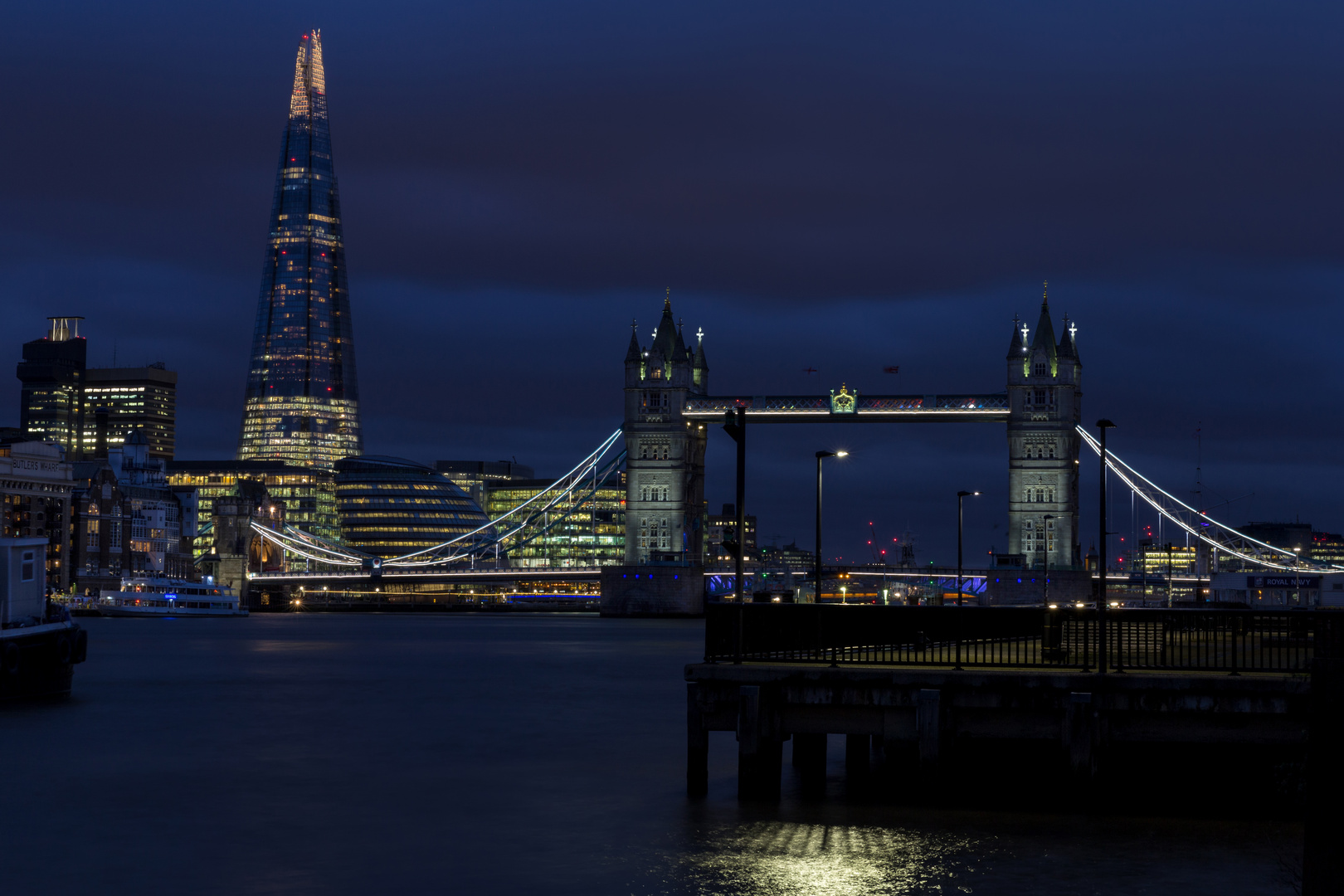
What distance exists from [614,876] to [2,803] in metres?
14.7

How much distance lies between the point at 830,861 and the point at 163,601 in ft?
522

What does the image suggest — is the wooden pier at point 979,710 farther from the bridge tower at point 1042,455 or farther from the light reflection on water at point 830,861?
the bridge tower at point 1042,455

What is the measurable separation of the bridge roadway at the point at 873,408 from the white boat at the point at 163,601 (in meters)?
60.4

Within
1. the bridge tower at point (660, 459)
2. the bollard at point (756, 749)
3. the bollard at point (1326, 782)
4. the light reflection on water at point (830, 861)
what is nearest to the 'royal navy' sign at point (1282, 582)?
the bollard at point (756, 749)

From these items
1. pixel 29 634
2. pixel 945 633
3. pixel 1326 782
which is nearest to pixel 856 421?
pixel 29 634

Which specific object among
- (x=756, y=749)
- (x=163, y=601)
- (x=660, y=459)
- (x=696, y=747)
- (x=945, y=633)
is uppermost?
(x=660, y=459)

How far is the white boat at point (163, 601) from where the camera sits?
17138cm

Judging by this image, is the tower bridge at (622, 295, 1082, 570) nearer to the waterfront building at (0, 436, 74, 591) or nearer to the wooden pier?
the waterfront building at (0, 436, 74, 591)

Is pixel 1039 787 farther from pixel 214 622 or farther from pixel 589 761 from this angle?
pixel 214 622

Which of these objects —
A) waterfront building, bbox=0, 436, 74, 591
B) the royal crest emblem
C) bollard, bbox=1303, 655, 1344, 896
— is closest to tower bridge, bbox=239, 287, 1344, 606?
the royal crest emblem

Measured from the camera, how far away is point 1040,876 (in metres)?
24.8

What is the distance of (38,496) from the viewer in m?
144

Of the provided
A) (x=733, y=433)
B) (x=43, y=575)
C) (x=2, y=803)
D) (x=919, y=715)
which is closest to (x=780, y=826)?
(x=919, y=715)

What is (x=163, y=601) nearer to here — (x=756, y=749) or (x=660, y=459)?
(x=660, y=459)
